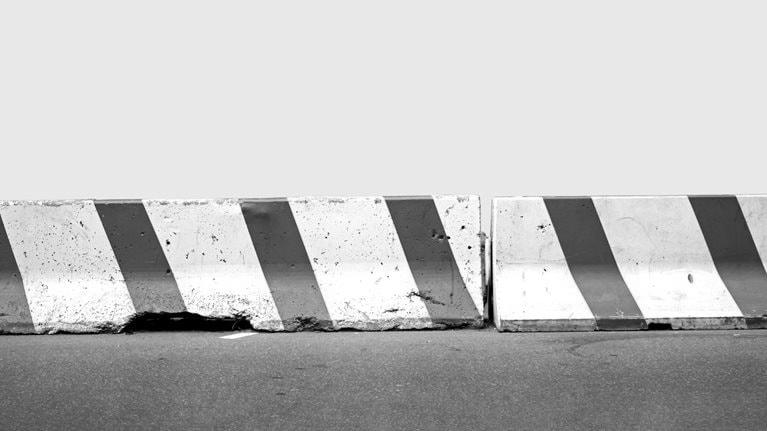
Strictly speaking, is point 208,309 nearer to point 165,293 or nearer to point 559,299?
point 165,293

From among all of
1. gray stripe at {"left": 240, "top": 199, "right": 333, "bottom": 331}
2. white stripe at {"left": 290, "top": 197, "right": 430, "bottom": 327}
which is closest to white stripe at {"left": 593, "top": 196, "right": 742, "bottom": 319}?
white stripe at {"left": 290, "top": 197, "right": 430, "bottom": 327}

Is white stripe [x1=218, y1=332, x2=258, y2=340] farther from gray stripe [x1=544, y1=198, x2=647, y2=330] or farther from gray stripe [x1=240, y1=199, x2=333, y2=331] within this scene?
gray stripe [x1=544, y1=198, x2=647, y2=330]

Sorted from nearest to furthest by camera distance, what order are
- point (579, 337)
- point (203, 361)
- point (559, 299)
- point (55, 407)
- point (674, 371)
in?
point (55, 407), point (674, 371), point (203, 361), point (579, 337), point (559, 299)

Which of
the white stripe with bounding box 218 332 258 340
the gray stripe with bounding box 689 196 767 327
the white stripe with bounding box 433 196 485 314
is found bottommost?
the gray stripe with bounding box 689 196 767 327

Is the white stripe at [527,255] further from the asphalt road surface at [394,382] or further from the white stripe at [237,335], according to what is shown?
the white stripe at [237,335]

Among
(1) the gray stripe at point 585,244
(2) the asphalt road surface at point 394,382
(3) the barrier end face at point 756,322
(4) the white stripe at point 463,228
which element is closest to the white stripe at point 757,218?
(3) the barrier end face at point 756,322

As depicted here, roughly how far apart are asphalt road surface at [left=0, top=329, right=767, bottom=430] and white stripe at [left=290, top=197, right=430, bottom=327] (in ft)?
1.09

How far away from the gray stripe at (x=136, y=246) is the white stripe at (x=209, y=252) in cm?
5

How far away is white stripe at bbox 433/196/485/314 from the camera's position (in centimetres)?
622

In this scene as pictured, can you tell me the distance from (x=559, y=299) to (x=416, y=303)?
91 centimetres

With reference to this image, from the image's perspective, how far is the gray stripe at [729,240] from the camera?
6.25 metres

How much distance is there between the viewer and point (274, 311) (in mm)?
6191

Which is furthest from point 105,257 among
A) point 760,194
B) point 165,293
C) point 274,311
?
point 760,194

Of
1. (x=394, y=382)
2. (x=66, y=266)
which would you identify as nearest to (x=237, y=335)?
(x=66, y=266)
